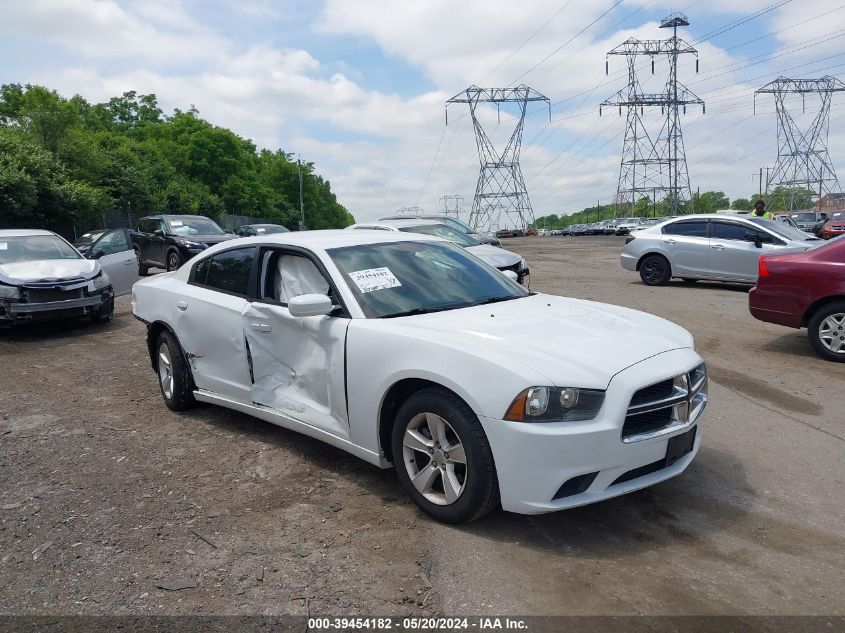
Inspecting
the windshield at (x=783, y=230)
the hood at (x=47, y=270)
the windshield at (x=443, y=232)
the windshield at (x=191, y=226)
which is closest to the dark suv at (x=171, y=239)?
the windshield at (x=191, y=226)

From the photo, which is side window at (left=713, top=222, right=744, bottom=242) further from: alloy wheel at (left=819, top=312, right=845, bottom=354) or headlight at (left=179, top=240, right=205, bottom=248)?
headlight at (left=179, top=240, right=205, bottom=248)

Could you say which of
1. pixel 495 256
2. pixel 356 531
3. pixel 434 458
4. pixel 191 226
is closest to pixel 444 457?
pixel 434 458

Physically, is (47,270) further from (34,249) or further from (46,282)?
(34,249)

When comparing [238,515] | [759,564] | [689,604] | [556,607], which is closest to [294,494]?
[238,515]

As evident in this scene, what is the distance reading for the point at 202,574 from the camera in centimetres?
323

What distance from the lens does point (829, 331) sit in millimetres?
7438

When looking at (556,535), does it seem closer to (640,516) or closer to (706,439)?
(640,516)

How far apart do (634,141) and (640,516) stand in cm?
7730

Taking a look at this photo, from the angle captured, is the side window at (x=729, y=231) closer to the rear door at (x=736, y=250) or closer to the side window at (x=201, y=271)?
the rear door at (x=736, y=250)

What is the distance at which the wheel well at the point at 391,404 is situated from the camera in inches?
149

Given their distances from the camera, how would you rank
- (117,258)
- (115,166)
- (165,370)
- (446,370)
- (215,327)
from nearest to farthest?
(446,370) → (215,327) → (165,370) → (117,258) → (115,166)

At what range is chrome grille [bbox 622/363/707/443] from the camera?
3.40m

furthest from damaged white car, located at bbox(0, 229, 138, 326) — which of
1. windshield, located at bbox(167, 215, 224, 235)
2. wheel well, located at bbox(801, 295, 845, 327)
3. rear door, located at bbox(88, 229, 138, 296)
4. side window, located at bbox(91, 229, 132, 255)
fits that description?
wheel well, located at bbox(801, 295, 845, 327)

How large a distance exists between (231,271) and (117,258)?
347 inches
